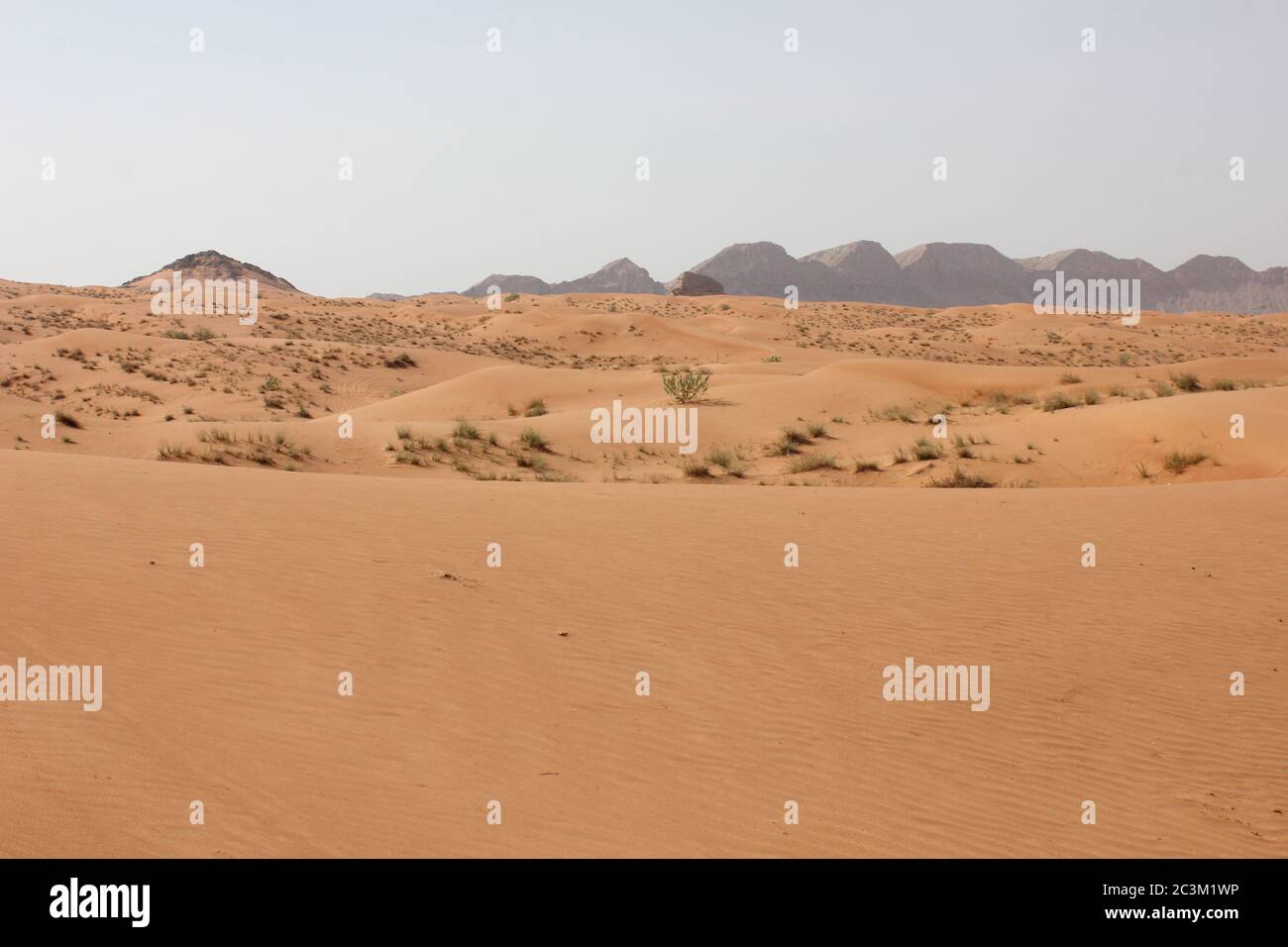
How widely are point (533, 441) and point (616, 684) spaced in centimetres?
1600

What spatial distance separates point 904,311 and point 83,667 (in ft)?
266

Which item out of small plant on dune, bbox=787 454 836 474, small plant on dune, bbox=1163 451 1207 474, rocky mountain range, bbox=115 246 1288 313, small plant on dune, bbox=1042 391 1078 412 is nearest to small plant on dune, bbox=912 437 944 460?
small plant on dune, bbox=787 454 836 474

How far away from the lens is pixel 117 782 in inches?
186

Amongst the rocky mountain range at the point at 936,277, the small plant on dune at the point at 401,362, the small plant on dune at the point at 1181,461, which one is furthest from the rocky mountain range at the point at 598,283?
the small plant on dune at the point at 1181,461

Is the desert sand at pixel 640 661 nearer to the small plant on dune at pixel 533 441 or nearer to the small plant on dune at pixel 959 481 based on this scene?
the small plant on dune at pixel 959 481

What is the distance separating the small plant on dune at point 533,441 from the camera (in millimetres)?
22234

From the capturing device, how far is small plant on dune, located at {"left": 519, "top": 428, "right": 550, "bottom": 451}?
22234 mm

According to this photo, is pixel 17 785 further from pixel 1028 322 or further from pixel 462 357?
pixel 1028 322

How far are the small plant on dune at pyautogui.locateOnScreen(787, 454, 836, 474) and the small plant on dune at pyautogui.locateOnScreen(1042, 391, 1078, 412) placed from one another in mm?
7629

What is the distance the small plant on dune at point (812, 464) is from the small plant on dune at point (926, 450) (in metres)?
1.60

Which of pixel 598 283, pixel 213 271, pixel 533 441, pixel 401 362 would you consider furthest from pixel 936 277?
pixel 533 441

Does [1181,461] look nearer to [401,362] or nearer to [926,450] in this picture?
[926,450]

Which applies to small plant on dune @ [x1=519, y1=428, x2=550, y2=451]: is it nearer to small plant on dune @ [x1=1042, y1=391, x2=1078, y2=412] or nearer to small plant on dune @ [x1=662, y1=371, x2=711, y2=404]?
small plant on dune @ [x1=662, y1=371, x2=711, y2=404]

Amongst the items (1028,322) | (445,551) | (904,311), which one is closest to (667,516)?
(445,551)
